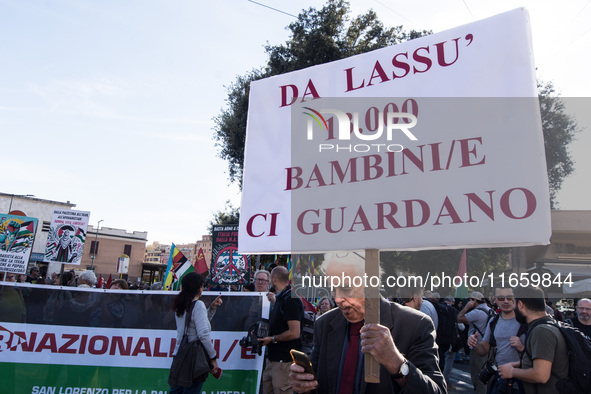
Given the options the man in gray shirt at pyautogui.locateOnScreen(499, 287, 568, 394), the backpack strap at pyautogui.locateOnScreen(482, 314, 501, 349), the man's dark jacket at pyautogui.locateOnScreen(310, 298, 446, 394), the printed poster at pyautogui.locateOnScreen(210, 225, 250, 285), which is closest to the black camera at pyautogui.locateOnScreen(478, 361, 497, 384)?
the backpack strap at pyautogui.locateOnScreen(482, 314, 501, 349)

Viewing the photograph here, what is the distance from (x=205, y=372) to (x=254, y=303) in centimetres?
192

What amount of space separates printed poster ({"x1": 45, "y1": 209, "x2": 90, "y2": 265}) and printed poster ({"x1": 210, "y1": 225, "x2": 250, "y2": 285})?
406 centimetres

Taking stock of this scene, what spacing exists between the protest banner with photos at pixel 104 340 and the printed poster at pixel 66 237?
476cm

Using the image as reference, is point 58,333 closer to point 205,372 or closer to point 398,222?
point 205,372

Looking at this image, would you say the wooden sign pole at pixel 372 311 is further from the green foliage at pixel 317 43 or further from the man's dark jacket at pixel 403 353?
the green foliage at pixel 317 43

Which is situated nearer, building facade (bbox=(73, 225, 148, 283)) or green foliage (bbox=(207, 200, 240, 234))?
green foliage (bbox=(207, 200, 240, 234))

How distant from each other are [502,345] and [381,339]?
409 cm

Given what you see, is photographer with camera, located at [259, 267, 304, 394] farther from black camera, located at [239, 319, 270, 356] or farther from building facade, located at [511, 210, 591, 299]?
building facade, located at [511, 210, 591, 299]

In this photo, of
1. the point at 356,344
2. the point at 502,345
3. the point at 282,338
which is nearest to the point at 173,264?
the point at 282,338

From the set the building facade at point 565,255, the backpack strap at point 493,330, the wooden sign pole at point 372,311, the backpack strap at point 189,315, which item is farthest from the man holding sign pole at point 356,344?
the backpack strap at point 493,330

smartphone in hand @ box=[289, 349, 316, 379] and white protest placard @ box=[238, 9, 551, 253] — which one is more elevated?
white protest placard @ box=[238, 9, 551, 253]

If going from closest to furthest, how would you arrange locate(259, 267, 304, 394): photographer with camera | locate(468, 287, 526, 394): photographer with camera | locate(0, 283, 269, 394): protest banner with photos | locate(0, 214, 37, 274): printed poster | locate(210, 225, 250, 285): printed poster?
locate(468, 287, 526, 394): photographer with camera, locate(259, 267, 304, 394): photographer with camera, locate(0, 283, 269, 394): protest banner with photos, locate(0, 214, 37, 274): printed poster, locate(210, 225, 250, 285): printed poster

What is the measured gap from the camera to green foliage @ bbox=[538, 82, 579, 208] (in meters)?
1.98

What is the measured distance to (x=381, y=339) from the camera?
194 centimetres
